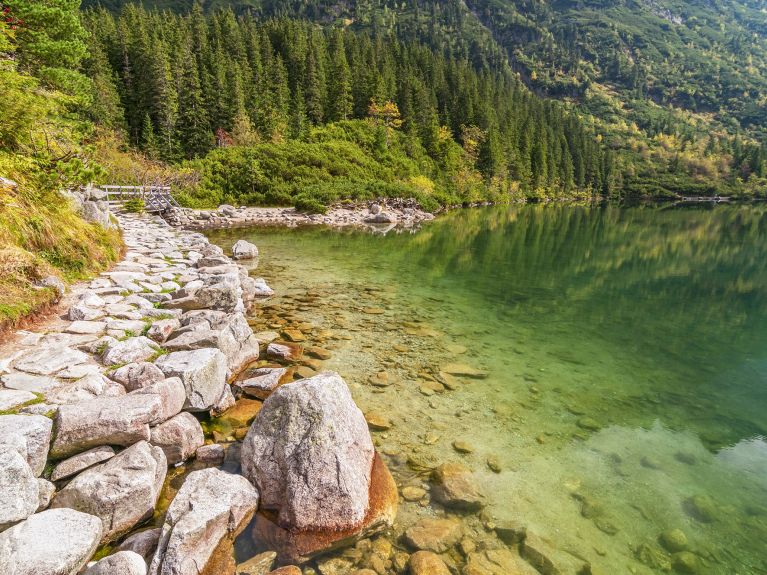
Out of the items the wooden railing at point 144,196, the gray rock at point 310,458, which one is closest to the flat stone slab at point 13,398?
the gray rock at point 310,458

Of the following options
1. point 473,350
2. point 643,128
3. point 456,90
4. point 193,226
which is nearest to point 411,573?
point 473,350

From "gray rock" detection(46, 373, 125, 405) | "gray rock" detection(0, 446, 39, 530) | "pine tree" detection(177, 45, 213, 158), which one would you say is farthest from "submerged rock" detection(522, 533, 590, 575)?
"pine tree" detection(177, 45, 213, 158)

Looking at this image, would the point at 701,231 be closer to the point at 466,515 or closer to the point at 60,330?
the point at 466,515

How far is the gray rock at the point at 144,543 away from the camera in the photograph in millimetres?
3466

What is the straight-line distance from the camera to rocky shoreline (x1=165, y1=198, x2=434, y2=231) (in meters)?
29.7

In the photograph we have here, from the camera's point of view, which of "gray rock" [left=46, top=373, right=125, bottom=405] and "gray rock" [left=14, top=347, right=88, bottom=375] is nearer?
"gray rock" [left=46, top=373, right=125, bottom=405]

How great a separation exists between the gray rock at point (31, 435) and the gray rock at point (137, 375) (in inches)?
46.4

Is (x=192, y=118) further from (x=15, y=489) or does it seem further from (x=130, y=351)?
(x=15, y=489)

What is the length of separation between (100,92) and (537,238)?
56.5 meters

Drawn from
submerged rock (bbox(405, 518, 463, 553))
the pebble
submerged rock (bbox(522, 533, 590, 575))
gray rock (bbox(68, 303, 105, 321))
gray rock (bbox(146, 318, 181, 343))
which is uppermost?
gray rock (bbox(68, 303, 105, 321))

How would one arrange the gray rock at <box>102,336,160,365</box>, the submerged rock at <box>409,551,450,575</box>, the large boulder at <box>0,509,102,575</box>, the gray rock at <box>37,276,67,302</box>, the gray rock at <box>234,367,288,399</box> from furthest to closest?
the gray rock at <box>37,276,67,302</box> → the gray rock at <box>234,367,288,399</box> → the gray rock at <box>102,336,160,365</box> → the submerged rock at <box>409,551,450,575</box> → the large boulder at <box>0,509,102,575</box>

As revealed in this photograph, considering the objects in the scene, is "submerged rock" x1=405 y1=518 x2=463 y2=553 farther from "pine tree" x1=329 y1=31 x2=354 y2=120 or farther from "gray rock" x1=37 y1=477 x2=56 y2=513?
"pine tree" x1=329 y1=31 x2=354 y2=120

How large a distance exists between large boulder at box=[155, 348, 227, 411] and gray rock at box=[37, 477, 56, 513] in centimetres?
172

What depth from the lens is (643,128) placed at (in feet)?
550
